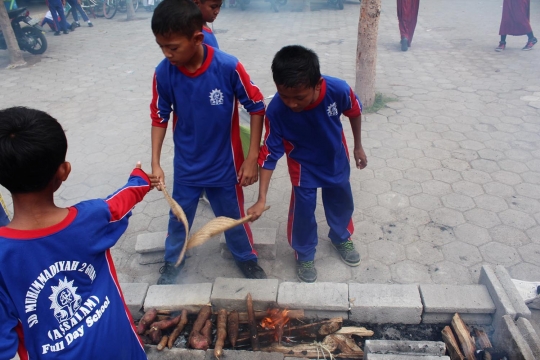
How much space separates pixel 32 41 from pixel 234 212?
30.6 ft

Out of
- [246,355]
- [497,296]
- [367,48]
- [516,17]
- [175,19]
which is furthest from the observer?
[516,17]

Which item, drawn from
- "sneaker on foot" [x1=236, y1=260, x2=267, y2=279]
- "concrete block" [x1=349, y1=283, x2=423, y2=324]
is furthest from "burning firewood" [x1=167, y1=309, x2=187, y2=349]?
"concrete block" [x1=349, y1=283, x2=423, y2=324]

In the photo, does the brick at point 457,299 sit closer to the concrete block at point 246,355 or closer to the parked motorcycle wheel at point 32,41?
the concrete block at point 246,355

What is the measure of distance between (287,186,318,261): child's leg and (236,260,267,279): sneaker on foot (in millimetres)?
299

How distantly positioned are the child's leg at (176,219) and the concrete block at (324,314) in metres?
1.02

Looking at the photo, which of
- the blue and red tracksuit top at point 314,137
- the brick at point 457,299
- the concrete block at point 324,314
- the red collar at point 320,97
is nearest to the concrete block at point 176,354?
the concrete block at point 324,314

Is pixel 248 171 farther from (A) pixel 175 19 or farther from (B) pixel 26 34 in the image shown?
(B) pixel 26 34

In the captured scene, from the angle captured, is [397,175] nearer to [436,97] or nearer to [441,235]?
[441,235]

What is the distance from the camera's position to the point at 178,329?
267 centimetres

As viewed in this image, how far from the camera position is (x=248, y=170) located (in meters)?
2.62

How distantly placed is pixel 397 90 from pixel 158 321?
550cm

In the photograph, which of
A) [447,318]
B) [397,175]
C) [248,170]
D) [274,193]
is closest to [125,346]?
[248,170]

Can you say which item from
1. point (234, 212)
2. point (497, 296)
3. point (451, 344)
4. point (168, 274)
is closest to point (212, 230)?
point (234, 212)

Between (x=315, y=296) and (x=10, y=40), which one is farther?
(x=10, y=40)
